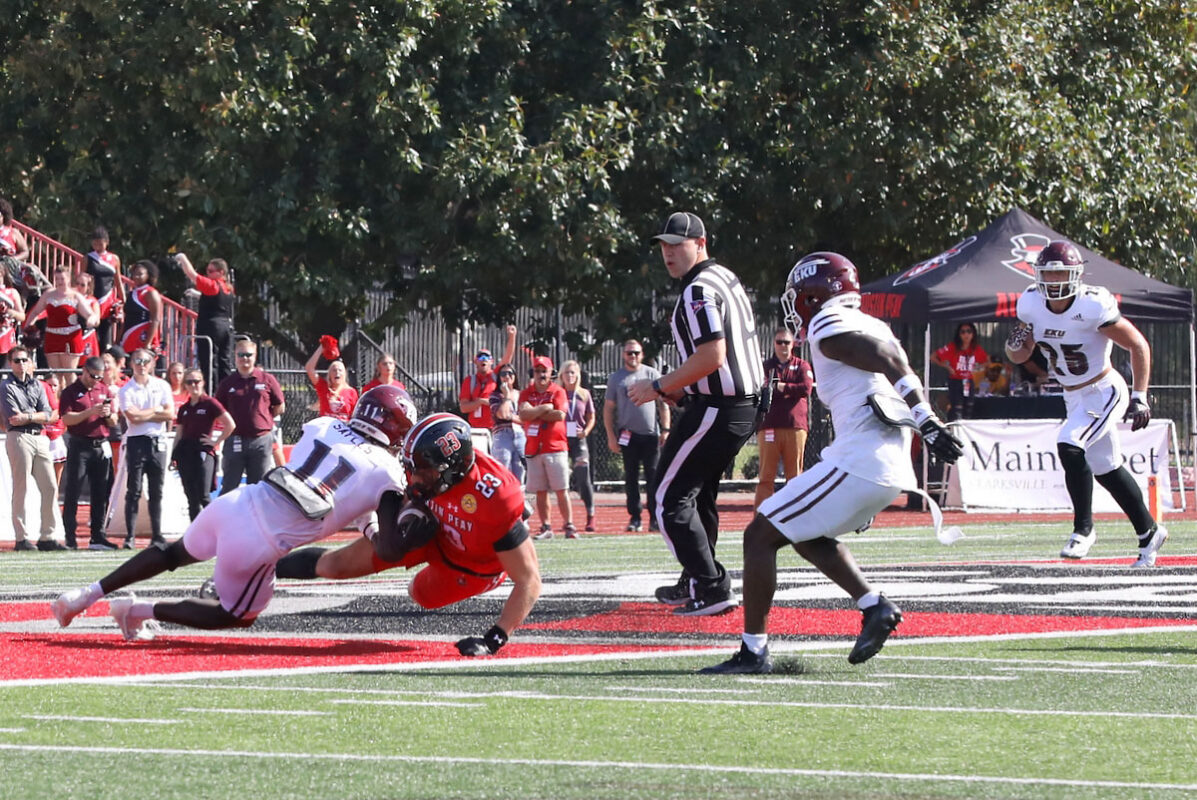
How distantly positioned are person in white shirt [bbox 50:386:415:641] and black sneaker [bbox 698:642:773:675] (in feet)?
5.49

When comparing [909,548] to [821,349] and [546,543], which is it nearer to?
[546,543]

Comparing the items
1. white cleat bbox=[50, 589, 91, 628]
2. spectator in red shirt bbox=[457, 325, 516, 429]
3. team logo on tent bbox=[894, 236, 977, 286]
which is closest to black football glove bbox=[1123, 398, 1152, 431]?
white cleat bbox=[50, 589, 91, 628]

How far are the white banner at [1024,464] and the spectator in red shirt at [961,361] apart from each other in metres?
1.62

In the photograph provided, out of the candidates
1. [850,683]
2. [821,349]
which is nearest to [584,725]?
[850,683]

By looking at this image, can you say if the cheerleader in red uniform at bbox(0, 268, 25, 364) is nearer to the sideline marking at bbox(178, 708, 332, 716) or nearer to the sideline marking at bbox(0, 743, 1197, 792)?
the sideline marking at bbox(178, 708, 332, 716)

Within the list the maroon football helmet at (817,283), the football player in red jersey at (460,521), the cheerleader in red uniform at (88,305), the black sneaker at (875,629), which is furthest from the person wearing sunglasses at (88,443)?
the black sneaker at (875,629)

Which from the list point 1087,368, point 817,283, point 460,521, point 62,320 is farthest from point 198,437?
point 817,283

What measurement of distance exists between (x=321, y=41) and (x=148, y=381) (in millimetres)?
9525

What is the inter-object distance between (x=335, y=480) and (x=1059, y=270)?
6240 millimetres

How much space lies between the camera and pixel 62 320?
21.9m

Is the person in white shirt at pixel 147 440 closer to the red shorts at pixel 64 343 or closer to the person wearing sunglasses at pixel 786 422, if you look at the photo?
the red shorts at pixel 64 343

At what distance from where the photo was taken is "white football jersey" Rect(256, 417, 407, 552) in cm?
884

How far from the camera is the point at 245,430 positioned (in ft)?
62.2

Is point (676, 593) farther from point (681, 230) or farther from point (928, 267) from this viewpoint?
point (928, 267)
